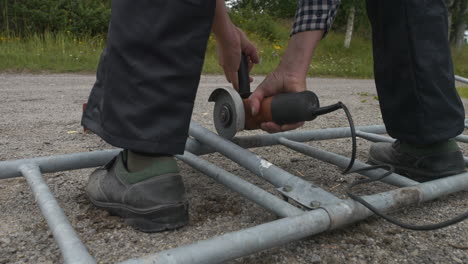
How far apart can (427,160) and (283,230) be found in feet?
2.56

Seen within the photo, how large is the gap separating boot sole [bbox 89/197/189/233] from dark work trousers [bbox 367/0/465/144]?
81cm

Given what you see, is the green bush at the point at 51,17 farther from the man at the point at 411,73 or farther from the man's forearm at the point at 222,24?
the man at the point at 411,73

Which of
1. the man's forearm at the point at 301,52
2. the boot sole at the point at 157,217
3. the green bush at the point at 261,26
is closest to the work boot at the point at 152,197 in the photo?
the boot sole at the point at 157,217

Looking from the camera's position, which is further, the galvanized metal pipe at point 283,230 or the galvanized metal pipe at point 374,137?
the galvanized metal pipe at point 374,137

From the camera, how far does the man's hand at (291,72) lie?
4.52ft

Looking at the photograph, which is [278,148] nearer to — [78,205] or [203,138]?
[203,138]

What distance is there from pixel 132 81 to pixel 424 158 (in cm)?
102

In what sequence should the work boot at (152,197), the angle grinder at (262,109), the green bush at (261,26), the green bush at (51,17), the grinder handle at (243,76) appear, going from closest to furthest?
the work boot at (152,197), the angle grinder at (262,109), the grinder handle at (243,76), the green bush at (51,17), the green bush at (261,26)

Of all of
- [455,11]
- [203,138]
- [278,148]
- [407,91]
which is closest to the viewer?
[407,91]

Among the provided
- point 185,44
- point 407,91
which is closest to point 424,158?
point 407,91

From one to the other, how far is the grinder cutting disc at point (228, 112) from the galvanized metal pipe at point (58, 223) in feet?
2.03

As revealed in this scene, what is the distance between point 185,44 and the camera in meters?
0.99

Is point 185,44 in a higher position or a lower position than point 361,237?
higher

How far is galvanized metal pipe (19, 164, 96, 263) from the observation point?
2.61 feet
